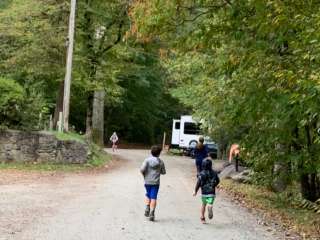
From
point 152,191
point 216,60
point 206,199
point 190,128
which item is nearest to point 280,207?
point 216,60

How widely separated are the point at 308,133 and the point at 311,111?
19.6ft

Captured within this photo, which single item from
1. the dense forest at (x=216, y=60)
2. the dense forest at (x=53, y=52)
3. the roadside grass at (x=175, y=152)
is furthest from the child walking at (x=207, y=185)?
the roadside grass at (x=175, y=152)

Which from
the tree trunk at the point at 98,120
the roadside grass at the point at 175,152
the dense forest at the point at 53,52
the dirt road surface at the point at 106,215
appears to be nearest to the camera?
the dirt road surface at the point at 106,215

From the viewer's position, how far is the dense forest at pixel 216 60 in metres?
11.5

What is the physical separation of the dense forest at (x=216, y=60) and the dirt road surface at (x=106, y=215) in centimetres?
228

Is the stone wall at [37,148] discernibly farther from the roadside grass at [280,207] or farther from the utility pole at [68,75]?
the roadside grass at [280,207]

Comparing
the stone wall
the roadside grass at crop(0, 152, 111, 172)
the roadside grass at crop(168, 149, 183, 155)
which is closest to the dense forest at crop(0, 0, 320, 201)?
the stone wall

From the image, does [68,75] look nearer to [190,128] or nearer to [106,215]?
[106,215]

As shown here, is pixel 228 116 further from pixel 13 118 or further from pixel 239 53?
pixel 13 118

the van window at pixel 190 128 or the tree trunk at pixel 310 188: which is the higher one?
the van window at pixel 190 128

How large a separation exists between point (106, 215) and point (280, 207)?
20.6ft

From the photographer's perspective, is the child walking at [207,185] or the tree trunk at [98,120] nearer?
the child walking at [207,185]

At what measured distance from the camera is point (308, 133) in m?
16.0

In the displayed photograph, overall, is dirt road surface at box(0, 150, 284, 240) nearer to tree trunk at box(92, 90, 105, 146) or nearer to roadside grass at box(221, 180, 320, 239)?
roadside grass at box(221, 180, 320, 239)
